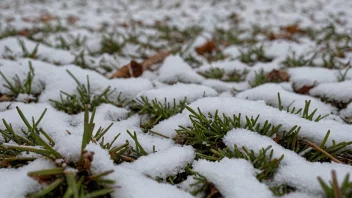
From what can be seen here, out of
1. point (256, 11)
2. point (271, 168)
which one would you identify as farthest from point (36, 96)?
point (256, 11)

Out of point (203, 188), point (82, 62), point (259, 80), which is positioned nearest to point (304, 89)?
point (259, 80)

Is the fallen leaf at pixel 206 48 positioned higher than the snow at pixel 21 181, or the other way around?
the fallen leaf at pixel 206 48

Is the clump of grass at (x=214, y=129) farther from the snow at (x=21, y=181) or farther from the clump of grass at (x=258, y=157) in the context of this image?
the snow at (x=21, y=181)

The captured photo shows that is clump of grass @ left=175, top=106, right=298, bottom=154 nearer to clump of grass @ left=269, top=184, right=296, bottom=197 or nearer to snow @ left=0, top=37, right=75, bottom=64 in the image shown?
clump of grass @ left=269, top=184, right=296, bottom=197

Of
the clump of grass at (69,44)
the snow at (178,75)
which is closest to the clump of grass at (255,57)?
the snow at (178,75)

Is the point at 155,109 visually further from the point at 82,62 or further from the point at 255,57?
the point at 255,57

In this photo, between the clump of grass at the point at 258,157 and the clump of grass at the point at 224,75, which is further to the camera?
the clump of grass at the point at 224,75
